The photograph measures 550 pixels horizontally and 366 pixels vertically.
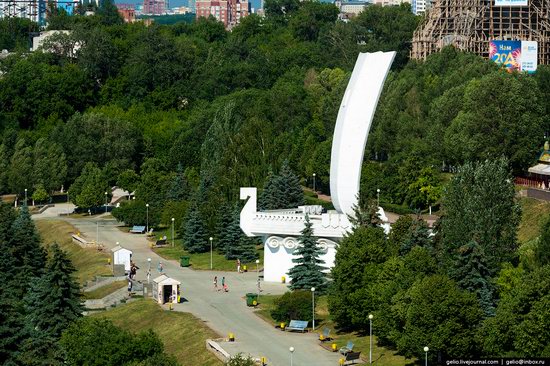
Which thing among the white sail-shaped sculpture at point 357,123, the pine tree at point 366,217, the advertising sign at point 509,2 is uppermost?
the advertising sign at point 509,2

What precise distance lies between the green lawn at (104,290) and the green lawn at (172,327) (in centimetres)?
284

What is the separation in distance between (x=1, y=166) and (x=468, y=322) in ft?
200

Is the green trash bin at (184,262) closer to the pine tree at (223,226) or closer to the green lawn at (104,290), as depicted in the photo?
the pine tree at (223,226)

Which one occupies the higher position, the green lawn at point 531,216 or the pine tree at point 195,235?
the green lawn at point 531,216

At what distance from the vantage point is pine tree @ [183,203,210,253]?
8006 cm

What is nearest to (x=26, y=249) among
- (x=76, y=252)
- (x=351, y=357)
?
(x=76, y=252)

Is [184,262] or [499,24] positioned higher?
[499,24]

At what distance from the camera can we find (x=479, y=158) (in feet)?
271

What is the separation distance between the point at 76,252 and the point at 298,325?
2737 centimetres

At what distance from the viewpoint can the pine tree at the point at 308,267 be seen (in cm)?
6562

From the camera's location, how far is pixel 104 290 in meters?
72.0

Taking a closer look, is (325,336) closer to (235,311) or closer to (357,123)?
(235,311)

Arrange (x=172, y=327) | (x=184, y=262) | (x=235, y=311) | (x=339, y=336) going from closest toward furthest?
1. (x=339, y=336)
2. (x=172, y=327)
3. (x=235, y=311)
4. (x=184, y=262)

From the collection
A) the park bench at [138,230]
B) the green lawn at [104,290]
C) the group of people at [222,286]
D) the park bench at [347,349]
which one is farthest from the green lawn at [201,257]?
the park bench at [347,349]
